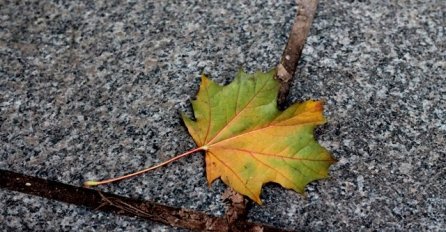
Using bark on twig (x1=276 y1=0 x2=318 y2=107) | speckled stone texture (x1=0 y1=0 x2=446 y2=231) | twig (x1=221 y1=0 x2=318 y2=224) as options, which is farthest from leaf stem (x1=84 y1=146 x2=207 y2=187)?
bark on twig (x1=276 y1=0 x2=318 y2=107)

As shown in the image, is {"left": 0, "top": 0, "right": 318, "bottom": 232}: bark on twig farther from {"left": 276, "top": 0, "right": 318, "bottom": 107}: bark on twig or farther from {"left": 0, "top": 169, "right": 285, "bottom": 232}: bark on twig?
{"left": 276, "top": 0, "right": 318, "bottom": 107}: bark on twig

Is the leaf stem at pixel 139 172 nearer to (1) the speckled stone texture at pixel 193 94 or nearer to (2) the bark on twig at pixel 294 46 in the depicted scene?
(1) the speckled stone texture at pixel 193 94

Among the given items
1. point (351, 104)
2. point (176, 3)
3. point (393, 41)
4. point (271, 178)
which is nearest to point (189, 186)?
point (271, 178)

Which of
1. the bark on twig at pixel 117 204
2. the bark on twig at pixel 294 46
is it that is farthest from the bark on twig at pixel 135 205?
the bark on twig at pixel 294 46

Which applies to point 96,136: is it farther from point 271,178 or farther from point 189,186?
point 271,178

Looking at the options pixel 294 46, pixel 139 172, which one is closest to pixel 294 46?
pixel 294 46

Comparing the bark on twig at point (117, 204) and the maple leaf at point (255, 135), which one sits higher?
the maple leaf at point (255, 135)

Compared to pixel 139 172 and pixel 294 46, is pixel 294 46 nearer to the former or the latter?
pixel 294 46
